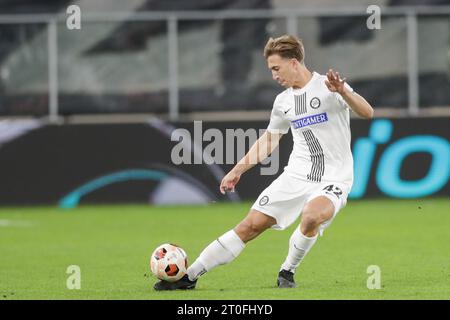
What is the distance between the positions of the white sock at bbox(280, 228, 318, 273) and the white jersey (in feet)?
1.43

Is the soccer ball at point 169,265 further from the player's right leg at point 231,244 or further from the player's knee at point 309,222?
the player's knee at point 309,222

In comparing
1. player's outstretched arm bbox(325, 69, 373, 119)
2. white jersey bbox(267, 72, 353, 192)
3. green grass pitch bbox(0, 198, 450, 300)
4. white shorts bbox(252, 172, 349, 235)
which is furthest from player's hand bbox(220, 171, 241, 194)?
player's outstretched arm bbox(325, 69, 373, 119)

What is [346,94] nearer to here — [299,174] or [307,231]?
[299,174]

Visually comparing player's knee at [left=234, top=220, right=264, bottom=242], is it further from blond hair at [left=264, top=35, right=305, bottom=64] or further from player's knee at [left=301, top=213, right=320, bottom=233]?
blond hair at [left=264, top=35, right=305, bottom=64]

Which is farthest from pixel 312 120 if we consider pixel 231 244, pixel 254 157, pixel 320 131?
pixel 231 244

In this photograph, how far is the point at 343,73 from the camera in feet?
60.3

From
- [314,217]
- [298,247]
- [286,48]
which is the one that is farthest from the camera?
[298,247]

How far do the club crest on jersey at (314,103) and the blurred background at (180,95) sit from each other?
8.66m

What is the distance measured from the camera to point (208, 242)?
13438mm

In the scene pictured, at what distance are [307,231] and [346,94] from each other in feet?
3.56

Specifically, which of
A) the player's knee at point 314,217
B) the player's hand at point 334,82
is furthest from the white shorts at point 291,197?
the player's hand at point 334,82

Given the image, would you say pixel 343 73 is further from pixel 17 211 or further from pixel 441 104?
pixel 17 211

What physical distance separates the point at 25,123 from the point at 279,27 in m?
4.00
